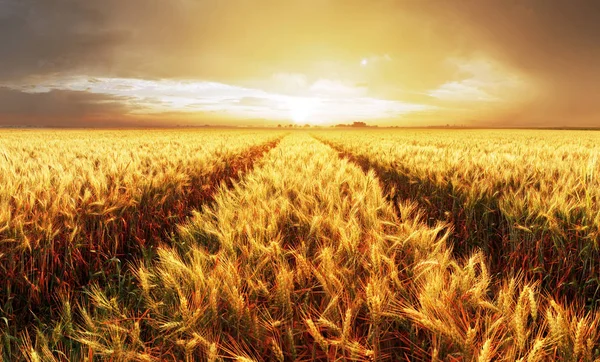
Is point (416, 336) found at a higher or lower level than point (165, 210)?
higher

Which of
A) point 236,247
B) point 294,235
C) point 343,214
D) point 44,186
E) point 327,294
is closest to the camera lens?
point 327,294

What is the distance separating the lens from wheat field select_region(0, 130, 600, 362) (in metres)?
1.02

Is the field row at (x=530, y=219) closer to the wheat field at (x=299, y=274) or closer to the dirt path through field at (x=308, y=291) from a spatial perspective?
the wheat field at (x=299, y=274)

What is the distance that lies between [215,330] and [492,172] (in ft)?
12.4

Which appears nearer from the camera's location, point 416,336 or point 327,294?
point 416,336

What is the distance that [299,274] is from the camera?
1367mm

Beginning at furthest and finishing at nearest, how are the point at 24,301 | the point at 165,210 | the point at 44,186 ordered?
the point at 165,210, the point at 44,186, the point at 24,301

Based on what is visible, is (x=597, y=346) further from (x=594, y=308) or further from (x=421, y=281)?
(x=594, y=308)

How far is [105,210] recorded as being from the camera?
2.53m

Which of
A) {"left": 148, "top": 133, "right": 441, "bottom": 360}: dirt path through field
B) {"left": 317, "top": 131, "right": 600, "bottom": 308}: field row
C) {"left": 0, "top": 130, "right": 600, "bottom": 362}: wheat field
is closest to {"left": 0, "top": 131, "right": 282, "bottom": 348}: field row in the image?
{"left": 0, "top": 130, "right": 600, "bottom": 362}: wheat field

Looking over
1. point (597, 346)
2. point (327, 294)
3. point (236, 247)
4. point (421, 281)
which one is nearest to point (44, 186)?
point (236, 247)

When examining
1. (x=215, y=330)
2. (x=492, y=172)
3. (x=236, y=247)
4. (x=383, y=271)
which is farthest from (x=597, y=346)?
(x=492, y=172)

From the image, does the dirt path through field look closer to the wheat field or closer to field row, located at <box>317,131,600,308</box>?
the wheat field

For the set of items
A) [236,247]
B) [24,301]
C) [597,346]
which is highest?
[236,247]
